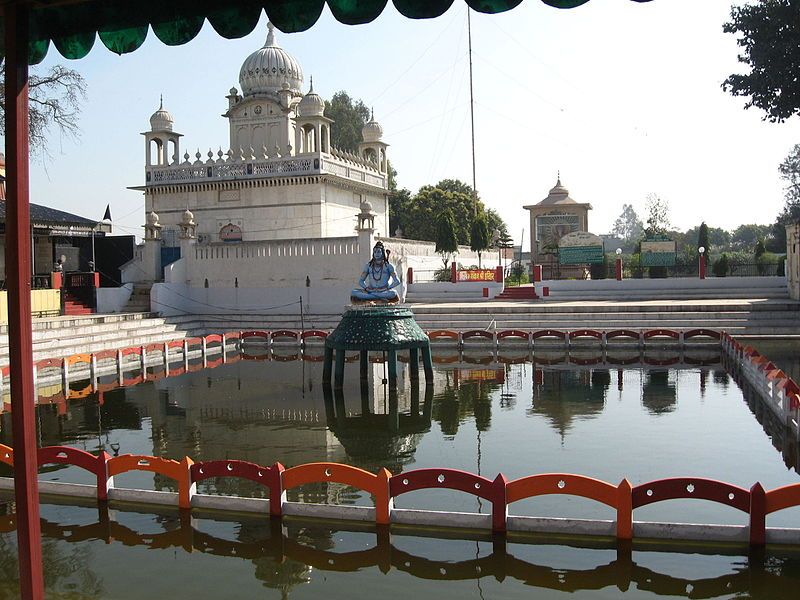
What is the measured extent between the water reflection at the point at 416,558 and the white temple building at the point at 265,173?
2935cm

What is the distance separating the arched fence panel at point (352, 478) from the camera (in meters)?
7.98

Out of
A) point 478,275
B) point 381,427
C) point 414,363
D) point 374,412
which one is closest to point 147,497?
point 381,427

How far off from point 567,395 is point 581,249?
2296 centimetres

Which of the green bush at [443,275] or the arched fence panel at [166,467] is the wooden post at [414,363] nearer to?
the arched fence panel at [166,467]

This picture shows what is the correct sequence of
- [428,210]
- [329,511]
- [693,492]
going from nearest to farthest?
[693,492], [329,511], [428,210]

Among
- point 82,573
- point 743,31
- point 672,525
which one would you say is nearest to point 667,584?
point 672,525

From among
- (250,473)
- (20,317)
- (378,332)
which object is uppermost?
(20,317)

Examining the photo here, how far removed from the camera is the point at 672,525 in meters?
7.42

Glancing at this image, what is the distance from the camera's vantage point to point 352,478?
26.6 feet

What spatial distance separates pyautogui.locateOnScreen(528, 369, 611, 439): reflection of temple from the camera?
1373 cm

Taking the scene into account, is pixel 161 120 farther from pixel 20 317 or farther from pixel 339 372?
pixel 20 317

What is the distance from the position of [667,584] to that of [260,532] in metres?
3.95

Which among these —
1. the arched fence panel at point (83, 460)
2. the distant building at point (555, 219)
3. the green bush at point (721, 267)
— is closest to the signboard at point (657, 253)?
the green bush at point (721, 267)

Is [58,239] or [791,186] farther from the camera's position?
[791,186]
